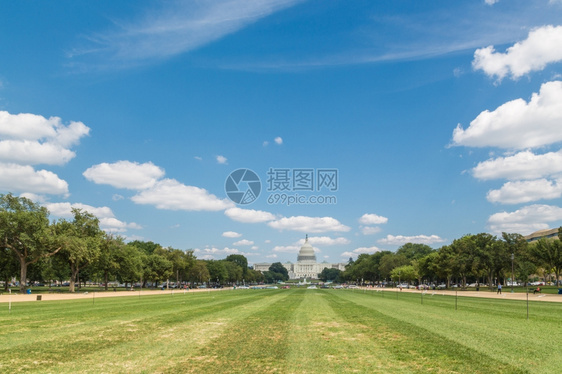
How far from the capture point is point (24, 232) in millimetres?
72375

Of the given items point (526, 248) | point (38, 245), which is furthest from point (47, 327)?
point (526, 248)

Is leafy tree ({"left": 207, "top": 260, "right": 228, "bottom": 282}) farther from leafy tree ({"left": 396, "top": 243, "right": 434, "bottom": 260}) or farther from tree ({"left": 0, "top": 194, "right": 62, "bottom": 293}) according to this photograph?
tree ({"left": 0, "top": 194, "right": 62, "bottom": 293})

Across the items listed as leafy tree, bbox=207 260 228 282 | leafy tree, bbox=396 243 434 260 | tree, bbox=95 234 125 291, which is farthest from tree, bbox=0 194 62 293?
leafy tree, bbox=396 243 434 260

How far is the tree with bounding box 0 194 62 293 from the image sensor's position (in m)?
71.2

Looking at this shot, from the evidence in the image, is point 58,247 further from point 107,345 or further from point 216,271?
point 216,271

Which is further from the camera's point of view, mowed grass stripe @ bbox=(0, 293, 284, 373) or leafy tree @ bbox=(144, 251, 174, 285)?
leafy tree @ bbox=(144, 251, 174, 285)

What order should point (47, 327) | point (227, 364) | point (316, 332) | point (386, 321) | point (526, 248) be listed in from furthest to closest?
point (526, 248) → point (386, 321) → point (47, 327) → point (316, 332) → point (227, 364)

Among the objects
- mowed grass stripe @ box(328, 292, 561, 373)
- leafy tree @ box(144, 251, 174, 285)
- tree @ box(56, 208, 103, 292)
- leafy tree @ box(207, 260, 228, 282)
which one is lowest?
leafy tree @ box(207, 260, 228, 282)

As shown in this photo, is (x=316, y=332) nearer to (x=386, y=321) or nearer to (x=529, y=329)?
(x=386, y=321)

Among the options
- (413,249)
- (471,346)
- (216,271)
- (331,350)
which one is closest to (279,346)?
(331,350)

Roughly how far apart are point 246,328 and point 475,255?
85345 millimetres

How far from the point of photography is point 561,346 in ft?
55.6

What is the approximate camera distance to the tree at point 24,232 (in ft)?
234

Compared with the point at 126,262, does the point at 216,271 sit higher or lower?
lower
